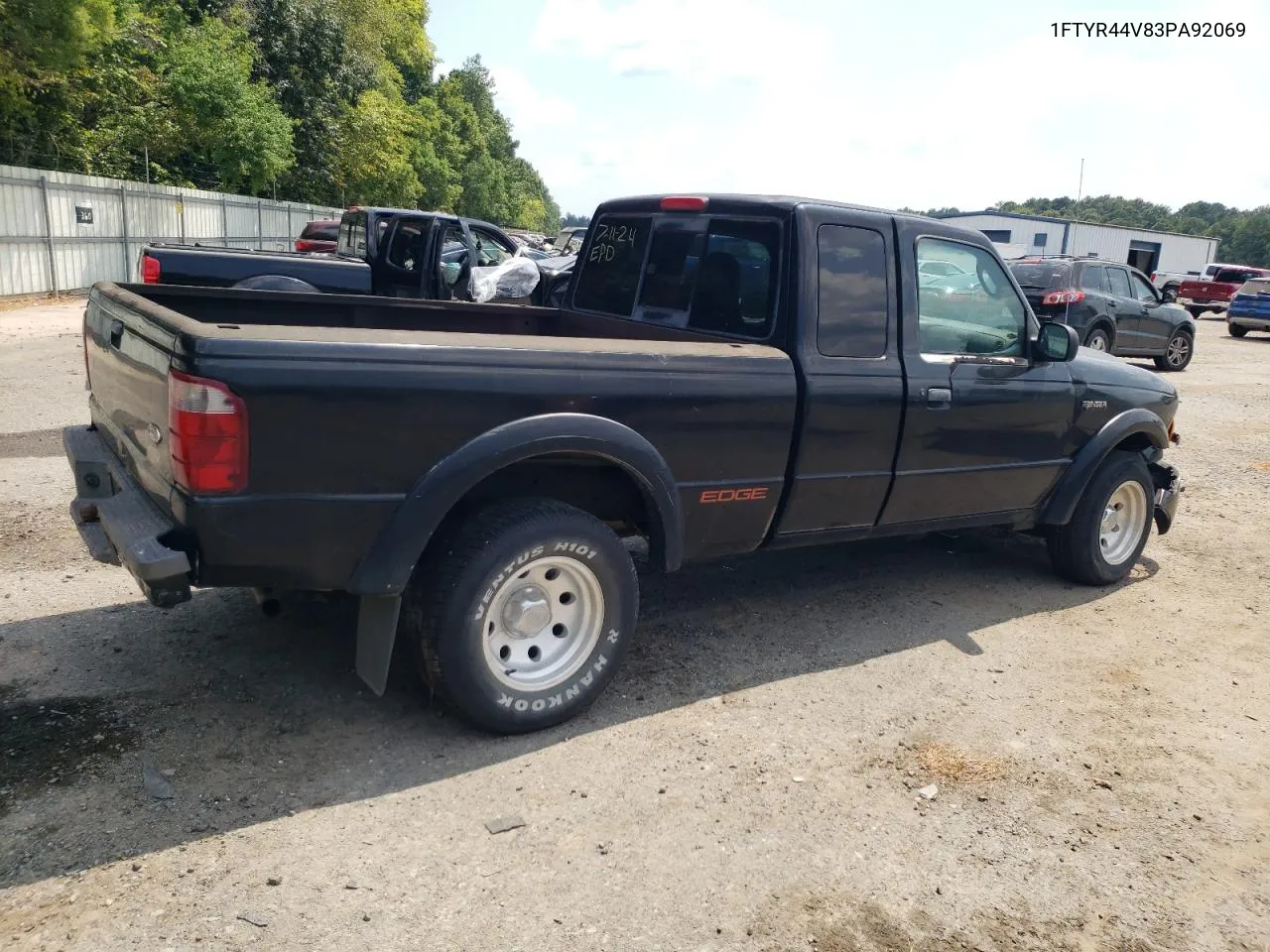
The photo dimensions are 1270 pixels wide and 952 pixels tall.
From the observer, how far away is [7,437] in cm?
765

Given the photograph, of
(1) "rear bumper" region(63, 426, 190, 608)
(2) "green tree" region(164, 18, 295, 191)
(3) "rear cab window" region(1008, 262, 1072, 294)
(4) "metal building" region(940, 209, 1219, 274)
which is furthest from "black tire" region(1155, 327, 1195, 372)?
(4) "metal building" region(940, 209, 1219, 274)

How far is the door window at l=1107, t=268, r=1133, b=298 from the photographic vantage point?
16.0 meters

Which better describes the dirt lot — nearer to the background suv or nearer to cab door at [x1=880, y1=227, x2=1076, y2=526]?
cab door at [x1=880, y1=227, x2=1076, y2=526]

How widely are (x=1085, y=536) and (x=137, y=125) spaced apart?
91.4 feet

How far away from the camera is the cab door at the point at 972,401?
470 centimetres

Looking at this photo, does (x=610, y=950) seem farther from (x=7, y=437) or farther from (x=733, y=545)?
(x=7, y=437)

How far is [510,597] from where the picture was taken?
3736 millimetres

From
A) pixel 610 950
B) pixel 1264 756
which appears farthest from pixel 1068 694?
pixel 610 950

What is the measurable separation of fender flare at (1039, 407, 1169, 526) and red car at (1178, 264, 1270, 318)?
105 ft

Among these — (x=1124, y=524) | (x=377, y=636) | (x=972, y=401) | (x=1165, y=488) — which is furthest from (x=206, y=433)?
(x=1165, y=488)

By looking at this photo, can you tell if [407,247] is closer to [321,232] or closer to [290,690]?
[290,690]

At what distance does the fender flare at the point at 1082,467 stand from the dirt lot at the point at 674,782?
0.52m

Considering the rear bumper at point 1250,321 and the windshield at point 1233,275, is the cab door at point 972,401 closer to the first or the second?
the rear bumper at point 1250,321

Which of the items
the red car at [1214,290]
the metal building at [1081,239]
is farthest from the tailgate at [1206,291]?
the metal building at [1081,239]
